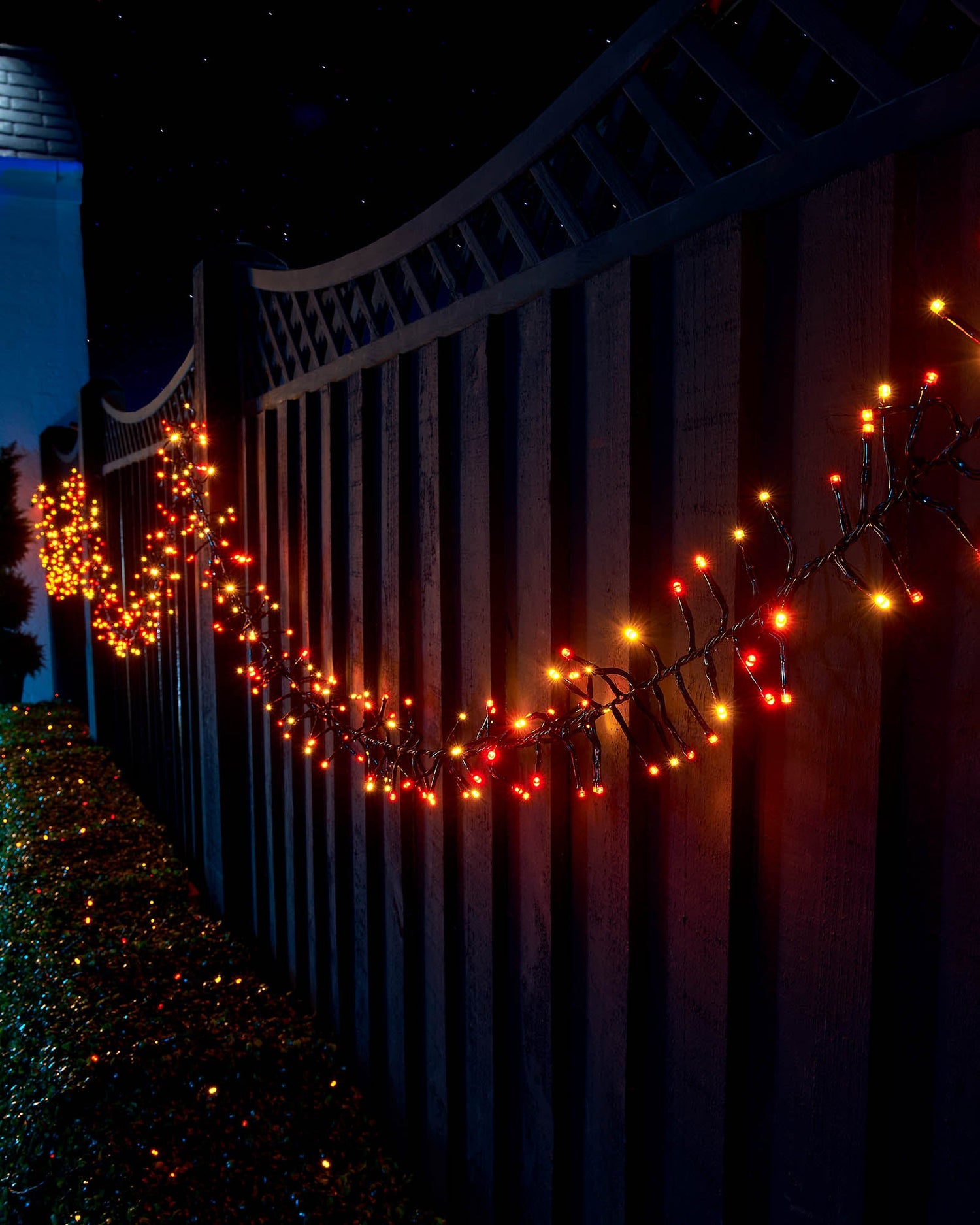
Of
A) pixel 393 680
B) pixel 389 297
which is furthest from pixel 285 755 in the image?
pixel 389 297

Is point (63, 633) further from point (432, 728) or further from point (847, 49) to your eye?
point (847, 49)

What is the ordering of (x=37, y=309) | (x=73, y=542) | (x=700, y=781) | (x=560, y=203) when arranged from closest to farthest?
1. (x=700, y=781)
2. (x=560, y=203)
3. (x=73, y=542)
4. (x=37, y=309)

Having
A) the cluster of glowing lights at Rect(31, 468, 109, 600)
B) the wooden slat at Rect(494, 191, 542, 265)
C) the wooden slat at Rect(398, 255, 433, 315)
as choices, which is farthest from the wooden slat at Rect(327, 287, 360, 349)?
the cluster of glowing lights at Rect(31, 468, 109, 600)

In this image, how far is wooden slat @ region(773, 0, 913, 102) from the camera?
1061mm

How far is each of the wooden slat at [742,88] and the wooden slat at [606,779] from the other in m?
0.33

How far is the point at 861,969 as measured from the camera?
112 cm

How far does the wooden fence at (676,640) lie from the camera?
1069 mm

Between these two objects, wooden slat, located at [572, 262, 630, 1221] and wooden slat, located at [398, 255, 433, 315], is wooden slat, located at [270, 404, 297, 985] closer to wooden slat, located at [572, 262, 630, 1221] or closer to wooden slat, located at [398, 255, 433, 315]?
wooden slat, located at [398, 255, 433, 315]

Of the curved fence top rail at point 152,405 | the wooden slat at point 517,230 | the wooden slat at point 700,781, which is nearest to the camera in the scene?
the wooden slat at point 700,781

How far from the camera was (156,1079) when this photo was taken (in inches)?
96.7

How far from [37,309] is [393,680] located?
36.0 feet

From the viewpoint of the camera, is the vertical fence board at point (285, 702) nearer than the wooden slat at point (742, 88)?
No

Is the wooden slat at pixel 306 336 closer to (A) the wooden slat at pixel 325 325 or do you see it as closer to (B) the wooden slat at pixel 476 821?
(A) the wooden slat at pixel 325 325

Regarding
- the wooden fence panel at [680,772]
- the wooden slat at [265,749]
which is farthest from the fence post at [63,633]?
the wooden fence panel at [680,772]
